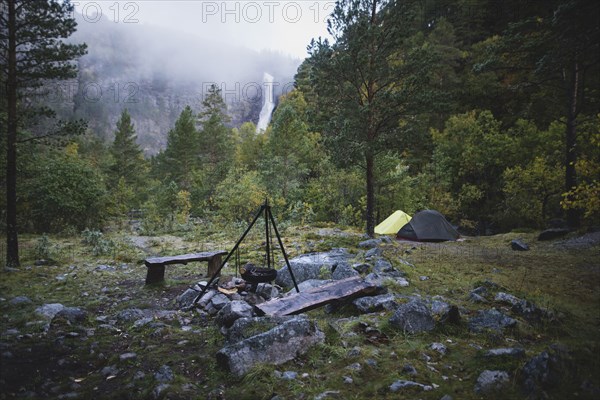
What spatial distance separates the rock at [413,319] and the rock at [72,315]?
203 inches

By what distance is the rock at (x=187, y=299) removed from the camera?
6.50 meters

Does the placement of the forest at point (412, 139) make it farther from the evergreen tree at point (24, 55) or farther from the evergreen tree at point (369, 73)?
the evergreen tree at point (24, 55)

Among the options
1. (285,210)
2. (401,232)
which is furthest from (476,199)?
(285,210)

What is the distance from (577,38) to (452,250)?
Result: 29.1 feet

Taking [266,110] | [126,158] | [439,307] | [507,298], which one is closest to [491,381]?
[439,307]

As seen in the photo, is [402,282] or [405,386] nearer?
[405,386]

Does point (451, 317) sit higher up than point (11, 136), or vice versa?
point (11, 136)

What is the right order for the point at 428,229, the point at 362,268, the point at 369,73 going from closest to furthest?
the point at 362,268, the point at 369,73, the point at 428,229

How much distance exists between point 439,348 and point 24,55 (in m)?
13.5

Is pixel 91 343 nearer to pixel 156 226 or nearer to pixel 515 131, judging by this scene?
pixel 156 226

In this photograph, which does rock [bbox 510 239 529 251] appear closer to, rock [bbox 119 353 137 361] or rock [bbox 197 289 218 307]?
rock [bbox 197 289 218 307]

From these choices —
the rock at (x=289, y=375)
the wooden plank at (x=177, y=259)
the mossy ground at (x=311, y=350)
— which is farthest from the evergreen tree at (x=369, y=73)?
the rock at (x=289, y=375)

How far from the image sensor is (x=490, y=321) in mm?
4680

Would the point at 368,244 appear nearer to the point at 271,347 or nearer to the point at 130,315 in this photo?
the point at 130,315
